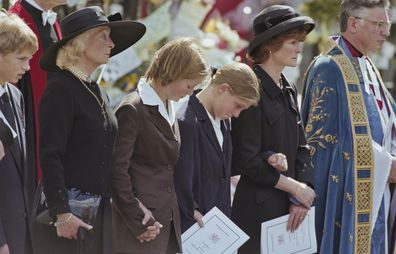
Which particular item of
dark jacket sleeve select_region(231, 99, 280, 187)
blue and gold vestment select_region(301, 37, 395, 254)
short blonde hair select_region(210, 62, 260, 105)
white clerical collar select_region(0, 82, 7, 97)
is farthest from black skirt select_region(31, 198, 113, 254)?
blue and gold vestment select_region(301, 37, 395, 254)

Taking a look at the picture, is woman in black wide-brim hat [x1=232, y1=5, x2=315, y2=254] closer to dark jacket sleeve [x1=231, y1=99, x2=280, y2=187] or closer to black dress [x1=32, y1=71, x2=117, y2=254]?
dark jacket sleeve [x1=231, y1=99, x2=280, y2=187]

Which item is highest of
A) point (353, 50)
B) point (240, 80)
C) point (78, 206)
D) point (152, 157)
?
point (240, 80)

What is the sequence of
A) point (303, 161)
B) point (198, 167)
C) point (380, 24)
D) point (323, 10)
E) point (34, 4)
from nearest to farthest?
point (198, 167)
point (34, 4)
point (303, 161)
point (380, 24)
point (323, 10)

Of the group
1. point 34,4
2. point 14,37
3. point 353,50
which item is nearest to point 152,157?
point 14,37

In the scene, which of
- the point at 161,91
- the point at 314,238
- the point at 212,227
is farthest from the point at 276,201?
the point at 161,91

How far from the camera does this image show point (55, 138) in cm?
425

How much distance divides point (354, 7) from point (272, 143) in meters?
1.22

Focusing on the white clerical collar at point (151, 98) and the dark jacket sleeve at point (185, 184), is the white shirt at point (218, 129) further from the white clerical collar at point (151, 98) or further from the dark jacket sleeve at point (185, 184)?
the white clerical collar at point (151, 98)

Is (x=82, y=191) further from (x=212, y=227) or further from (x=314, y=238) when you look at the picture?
(x=314, y=238)

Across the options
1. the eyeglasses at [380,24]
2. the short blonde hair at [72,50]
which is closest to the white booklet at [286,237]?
the eyeglasses at [380,24]

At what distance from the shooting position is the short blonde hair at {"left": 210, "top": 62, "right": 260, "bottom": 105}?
4.88m

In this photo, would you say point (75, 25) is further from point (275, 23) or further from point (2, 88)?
point (275, 23)

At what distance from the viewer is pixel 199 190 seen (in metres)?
4.91

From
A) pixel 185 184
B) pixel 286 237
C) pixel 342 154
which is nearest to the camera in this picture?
pixel 185 184
